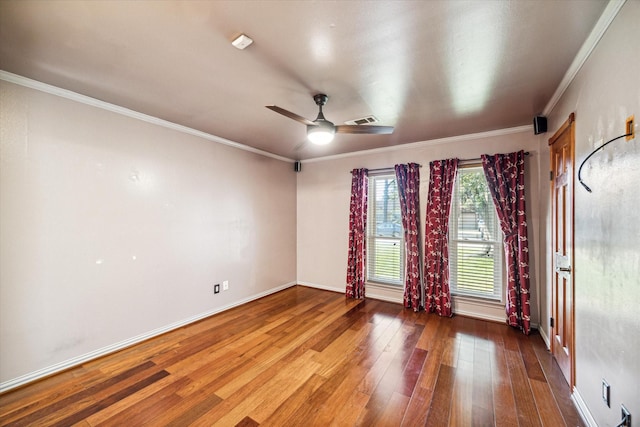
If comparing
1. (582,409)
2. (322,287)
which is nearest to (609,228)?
(582,409)

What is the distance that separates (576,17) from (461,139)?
2.19 m

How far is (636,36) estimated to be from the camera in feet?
3.97

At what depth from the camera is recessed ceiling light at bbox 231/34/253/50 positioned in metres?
1.59

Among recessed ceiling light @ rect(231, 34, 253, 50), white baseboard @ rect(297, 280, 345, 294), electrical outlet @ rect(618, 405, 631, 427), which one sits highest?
recessed ceiling light @ rect(231, 34, 253, 50)

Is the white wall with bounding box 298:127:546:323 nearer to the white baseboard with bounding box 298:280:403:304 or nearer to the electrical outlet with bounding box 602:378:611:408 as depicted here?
the white baseboard with bounding box 298:280:403:304

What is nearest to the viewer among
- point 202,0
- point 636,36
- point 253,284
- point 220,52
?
point 636,36

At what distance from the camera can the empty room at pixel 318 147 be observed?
147 centimetres

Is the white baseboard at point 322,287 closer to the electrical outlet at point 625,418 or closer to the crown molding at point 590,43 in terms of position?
the electrical outlet at point 625,418

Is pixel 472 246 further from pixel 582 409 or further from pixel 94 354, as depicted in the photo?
pixel 94 354

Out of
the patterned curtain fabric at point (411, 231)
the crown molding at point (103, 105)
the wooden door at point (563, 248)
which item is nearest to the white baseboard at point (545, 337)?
the wooden door at point (563, 248)

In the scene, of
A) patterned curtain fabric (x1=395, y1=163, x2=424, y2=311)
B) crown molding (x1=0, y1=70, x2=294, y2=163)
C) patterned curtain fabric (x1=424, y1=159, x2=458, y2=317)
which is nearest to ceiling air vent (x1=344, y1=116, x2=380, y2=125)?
patterned curtain fabric (x1=395, y1=163, x2=424, y2=311)

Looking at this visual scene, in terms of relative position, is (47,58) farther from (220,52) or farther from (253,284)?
(253,284)

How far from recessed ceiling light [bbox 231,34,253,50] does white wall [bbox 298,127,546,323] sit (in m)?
2.96

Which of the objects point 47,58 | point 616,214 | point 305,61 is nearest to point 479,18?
point 305,61
